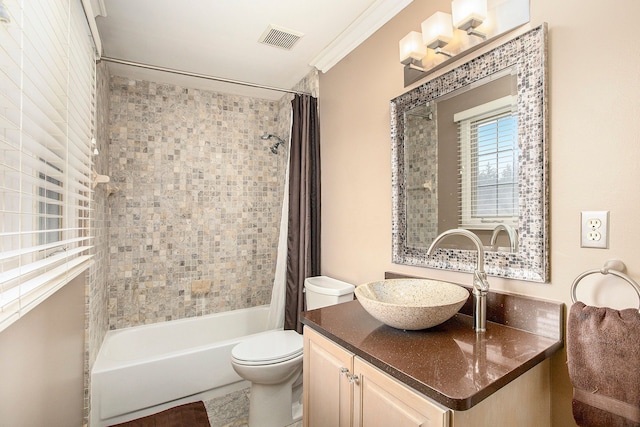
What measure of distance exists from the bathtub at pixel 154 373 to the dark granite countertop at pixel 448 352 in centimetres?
125

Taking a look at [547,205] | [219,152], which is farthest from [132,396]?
[547,205]

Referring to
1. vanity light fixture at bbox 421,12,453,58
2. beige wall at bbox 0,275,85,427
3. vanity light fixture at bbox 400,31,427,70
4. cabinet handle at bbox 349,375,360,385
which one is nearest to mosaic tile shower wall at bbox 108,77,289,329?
beige wall at bbox 0,275,85,427

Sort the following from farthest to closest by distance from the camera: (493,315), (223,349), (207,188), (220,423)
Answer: (207,188), (223,349), (220,423), (493,315)

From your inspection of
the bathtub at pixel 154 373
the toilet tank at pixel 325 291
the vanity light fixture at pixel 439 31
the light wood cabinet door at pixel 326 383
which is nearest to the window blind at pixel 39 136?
the bathtub at pixel 154 373

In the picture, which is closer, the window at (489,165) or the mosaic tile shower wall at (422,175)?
the window at (489,165)

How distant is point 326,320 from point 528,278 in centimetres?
77

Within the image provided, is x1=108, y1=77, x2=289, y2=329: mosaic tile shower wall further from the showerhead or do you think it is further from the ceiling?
the ceiling

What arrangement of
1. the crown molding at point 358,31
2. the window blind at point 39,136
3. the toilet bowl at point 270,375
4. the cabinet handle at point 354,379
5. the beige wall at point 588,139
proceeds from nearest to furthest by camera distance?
the window blind at point 39,136 → the beige wall at point 588,139 → the cabinet handle at point 354,379 → the crown molding at point 358,31 → the toilet bowl at point 270,375

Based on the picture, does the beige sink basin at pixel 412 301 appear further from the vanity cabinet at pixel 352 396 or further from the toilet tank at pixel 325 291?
the toilet tank at pixel 325 291

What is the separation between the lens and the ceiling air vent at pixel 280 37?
198 centimetres

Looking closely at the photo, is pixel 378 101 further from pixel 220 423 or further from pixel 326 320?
pixel 220 423

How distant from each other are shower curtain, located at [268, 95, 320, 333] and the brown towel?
1.69m

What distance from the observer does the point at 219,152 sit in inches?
116

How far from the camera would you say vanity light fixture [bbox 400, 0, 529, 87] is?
1.20m
